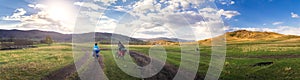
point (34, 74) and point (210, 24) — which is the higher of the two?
point (210, 24)

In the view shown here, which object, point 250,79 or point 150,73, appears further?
point 250,79

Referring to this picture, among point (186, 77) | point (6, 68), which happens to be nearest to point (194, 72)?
point (186, 77)

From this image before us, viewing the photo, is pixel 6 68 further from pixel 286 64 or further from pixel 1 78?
pixel 286 64

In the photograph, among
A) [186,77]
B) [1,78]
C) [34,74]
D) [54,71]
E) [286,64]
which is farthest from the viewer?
[286,64]

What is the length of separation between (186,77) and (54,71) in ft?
42.5

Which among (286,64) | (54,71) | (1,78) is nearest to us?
(1,78)

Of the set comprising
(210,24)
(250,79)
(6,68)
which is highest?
(210,24)

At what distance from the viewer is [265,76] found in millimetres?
36844

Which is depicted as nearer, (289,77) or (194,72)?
(289,77)

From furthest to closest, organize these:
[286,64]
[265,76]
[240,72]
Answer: [286,64] → [240,72] → [265,76]

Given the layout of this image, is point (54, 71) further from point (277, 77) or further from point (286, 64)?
point (286, 64)

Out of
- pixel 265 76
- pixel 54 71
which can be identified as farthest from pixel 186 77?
pixel 54 71

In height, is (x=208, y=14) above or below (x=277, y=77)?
above

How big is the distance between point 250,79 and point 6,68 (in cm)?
2489
